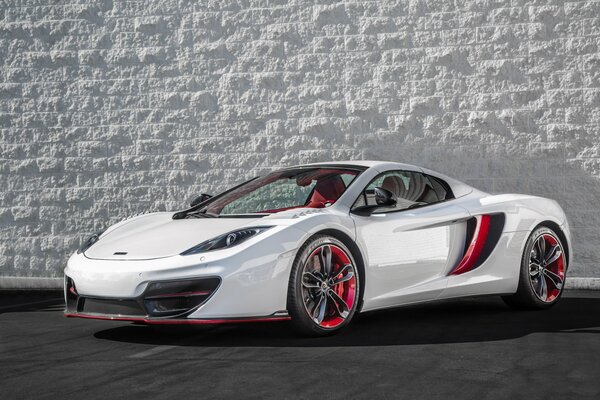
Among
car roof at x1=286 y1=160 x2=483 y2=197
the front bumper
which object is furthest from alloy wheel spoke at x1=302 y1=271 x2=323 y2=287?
car roof at x1=286 y1=160 x2=483 y2=197

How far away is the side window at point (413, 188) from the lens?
7375 millimetres

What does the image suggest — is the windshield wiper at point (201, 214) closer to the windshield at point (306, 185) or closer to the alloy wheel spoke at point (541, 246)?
the windshield at point (306, 185)

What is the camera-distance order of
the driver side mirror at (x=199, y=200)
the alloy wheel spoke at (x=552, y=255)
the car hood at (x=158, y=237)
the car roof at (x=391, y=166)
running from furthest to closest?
the alloy wheel spoke at (x=552, y=255)
the driver side mirror at (x=199, y=200)
the car roof at (x=391, y=166)
the car hood at (x=158, y=237)

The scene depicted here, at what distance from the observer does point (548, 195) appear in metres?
10.1

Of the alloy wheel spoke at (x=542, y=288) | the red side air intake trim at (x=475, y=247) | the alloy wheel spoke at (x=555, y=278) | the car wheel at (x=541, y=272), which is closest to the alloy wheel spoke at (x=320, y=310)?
the red side air intake trim at (x=475, y=247)

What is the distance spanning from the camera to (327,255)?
6.29m

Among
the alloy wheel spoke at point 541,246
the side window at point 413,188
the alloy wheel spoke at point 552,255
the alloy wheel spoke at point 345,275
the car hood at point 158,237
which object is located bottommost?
the alloy wheel spoke at point 552,255

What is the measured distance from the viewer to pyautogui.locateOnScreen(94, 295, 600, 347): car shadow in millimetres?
6047

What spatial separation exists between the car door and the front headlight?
81 cm

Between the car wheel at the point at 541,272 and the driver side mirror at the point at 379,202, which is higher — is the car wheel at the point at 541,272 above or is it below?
below

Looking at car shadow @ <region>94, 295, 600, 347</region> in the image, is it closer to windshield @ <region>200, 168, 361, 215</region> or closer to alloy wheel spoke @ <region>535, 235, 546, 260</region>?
alloy wheel spoke @ <region>535, 235, 546, 260</region>

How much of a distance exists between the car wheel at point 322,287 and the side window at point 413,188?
96 centimetres

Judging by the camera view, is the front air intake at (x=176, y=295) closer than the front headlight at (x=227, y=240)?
Yes

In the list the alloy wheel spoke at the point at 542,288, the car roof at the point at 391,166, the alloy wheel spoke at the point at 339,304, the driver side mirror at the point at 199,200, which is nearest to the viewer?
the alloy wheel spoke at the point at 339,304
